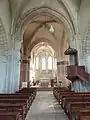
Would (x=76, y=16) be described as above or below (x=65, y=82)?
above

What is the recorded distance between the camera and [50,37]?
23406mm

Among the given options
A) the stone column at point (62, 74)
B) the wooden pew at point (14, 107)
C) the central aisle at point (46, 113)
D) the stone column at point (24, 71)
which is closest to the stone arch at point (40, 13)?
the central aisle at point (46, 113)

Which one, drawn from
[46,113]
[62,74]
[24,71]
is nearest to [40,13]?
[24,71]

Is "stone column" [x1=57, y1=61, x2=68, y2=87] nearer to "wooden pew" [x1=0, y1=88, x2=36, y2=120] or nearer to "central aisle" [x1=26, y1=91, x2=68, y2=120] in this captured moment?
"central aisle" [x1=26, y1=91, x2=68, y2=120]

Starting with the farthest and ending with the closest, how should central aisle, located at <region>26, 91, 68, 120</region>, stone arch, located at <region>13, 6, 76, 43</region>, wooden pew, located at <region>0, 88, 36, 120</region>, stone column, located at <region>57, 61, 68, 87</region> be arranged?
stone column, located at <region>57, 61, 68, 87</region> < stone arch, located at <region>13, 6, 76, 43</region> < central aisle, located at <region>26, 91, 68, 120</region> < wooden pew, located at <region>0, 88, 36, 120</region>

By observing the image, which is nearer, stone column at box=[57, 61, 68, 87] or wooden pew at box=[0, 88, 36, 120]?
wooden pew at box=[0, 88, 36, 120]

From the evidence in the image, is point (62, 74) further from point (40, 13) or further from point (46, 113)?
point (46, 113)

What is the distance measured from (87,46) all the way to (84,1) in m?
3.69

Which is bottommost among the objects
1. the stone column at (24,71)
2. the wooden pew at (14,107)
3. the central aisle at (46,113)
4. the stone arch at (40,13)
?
the central aisle at (46,113)

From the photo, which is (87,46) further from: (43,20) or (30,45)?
(30,45)

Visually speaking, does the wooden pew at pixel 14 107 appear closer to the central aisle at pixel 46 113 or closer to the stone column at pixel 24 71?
the central aisle at pixel 46 113

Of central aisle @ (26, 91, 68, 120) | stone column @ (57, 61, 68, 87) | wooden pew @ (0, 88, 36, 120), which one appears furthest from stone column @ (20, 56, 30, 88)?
wooden pew @ (0, 88, 36, 120)

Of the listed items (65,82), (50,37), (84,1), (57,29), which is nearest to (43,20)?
(57,29)

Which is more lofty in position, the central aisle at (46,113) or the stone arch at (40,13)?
the stone arch at (40,13)
